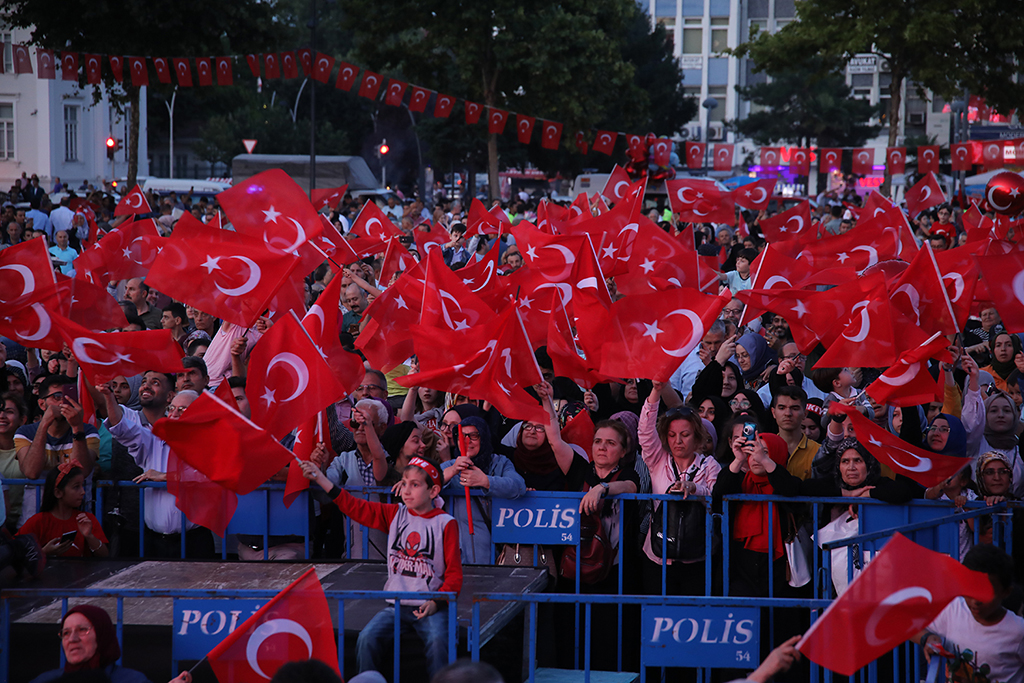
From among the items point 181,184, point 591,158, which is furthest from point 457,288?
point 591,158

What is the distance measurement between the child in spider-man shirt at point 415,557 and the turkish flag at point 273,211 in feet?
11.4

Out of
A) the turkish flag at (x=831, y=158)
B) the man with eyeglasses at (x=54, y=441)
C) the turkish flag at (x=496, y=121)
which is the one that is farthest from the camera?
the turkish flag at (x=496, y=121)

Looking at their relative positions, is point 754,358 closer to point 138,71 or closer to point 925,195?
point 925,195

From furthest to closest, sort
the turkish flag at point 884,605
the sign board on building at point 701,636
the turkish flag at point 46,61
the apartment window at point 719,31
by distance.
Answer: the apartment window at point 719,31 → the turkish flag at point 46,61 → the sign board on building at point 701,636 → the turkish flag at point 884,605

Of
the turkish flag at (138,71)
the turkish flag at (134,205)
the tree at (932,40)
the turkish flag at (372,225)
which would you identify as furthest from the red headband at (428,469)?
the tree at (932,40)

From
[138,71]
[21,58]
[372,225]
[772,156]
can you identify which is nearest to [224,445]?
[372,225]

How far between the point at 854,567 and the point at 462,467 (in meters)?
2.00

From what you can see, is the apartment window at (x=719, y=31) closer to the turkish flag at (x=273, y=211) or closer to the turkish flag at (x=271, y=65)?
the turkish flag at (x=271, y=65)

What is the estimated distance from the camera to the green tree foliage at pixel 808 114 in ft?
227

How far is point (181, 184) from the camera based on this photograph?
4325 centimetres

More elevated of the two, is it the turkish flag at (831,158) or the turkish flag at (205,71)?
the turkish flag at (205,71)

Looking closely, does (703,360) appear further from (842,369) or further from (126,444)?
(126,444)

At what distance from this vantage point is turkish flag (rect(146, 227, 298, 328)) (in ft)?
26.2

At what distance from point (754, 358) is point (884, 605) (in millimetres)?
5766
